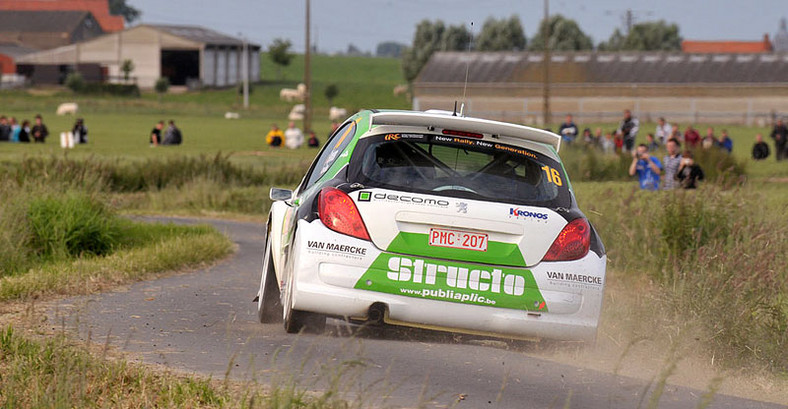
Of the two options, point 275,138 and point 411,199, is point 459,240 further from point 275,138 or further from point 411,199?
point 275,138

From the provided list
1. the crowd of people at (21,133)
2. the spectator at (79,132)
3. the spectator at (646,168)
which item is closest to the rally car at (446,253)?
the spectator at (646,168)

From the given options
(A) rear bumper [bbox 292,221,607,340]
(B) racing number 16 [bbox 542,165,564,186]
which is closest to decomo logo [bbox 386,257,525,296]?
(A) rear bumper [bbox 292,221,607,340]

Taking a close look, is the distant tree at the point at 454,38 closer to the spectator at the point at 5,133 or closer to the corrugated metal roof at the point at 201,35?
the corrugated metal roof at the point at 201,35

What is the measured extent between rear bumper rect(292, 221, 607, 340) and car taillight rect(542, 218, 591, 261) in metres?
0.05

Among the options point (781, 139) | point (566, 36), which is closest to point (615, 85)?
point (566, 36)

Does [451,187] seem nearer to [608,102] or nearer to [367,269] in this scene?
[367,269]

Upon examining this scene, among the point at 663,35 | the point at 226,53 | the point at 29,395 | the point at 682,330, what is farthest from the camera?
the point at 663,35

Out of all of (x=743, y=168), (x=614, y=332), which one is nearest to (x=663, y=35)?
(x=743, y=168)

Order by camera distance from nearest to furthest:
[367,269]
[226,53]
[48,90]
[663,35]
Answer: [367,269] → [48,90] → [226,53] → [663,35]

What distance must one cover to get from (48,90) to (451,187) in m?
106

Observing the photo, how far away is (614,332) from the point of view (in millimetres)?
9469

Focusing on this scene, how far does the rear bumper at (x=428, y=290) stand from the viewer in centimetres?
759

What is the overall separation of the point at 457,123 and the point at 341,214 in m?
1.05

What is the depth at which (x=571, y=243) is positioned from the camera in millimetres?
7754
